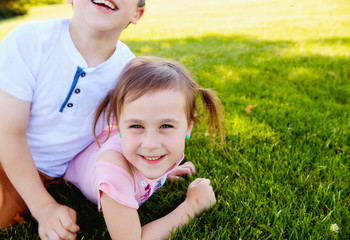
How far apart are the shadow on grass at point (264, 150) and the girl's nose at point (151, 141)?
1.99 ft

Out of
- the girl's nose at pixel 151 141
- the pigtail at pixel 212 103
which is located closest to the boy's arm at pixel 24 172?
the girl's nose at pixel 151 141

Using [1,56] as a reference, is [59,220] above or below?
below

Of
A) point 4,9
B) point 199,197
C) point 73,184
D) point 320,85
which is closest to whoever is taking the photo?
point 199,197

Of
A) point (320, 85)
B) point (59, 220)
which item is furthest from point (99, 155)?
point (320, 85)

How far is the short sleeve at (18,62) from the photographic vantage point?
1.84 meters

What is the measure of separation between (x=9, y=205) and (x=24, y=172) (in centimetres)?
35

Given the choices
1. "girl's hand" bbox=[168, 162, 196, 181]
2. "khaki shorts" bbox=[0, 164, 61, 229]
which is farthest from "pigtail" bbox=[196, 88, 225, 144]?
"khaki shorts" bbox=[0, 164, 61, 229]

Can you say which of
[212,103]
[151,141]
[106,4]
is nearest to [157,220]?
[151,141]

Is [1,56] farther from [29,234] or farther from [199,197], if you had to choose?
[199,197]

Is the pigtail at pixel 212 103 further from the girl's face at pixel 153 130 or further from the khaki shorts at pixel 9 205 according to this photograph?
the khaki shorts at pixel 9 205

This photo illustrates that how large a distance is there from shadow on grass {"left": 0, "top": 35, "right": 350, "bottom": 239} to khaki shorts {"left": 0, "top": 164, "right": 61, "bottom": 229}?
93 mm

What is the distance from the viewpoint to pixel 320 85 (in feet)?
14.2

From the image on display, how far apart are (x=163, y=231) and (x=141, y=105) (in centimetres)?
83

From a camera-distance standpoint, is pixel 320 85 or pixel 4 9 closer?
pixel 320 85
